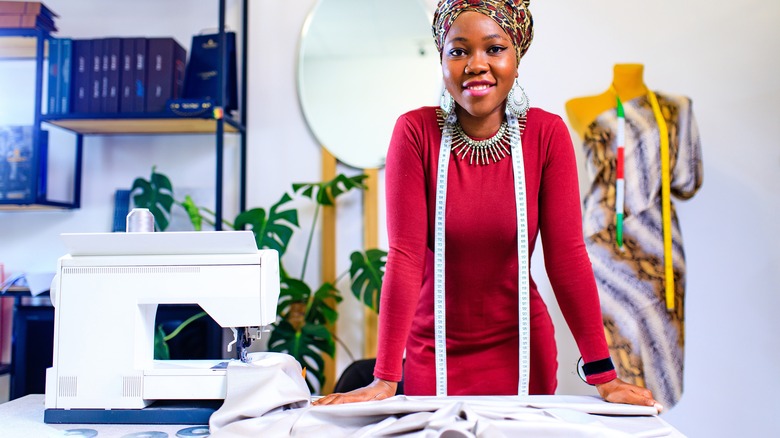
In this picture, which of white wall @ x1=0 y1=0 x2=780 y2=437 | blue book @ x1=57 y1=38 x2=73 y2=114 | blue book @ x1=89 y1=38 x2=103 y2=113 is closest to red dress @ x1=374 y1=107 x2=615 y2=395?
white wall @ x1=0 y1=0 x2=780 y2=437

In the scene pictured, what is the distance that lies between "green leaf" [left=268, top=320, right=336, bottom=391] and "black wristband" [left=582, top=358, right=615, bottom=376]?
4.45 feet

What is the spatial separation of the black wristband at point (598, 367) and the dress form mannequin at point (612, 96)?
1.40m

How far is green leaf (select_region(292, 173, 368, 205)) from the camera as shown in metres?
2.54

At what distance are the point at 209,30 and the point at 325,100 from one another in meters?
0.62

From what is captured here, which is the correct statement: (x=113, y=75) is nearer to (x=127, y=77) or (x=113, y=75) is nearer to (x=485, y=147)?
(x=127, y=77)

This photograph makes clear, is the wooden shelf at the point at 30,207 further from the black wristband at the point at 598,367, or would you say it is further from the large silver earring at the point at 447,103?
the black wristband at the point at 598,367

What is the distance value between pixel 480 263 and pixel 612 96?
1.35 metres

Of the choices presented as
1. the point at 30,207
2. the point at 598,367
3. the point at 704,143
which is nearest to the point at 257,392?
the point at 598,367

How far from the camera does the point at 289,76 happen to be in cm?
279

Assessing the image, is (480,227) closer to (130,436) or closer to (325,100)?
(130,436)

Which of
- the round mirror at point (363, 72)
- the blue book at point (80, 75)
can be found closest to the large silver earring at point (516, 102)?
the round mirror at point (363, 72)

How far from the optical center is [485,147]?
1305 millimetres

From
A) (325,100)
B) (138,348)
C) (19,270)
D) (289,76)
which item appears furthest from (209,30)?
(138,348)

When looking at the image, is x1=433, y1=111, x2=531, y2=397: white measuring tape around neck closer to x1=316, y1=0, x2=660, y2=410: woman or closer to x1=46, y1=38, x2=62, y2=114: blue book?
x1=316, y1=0, x2=660, y2=410: woman
